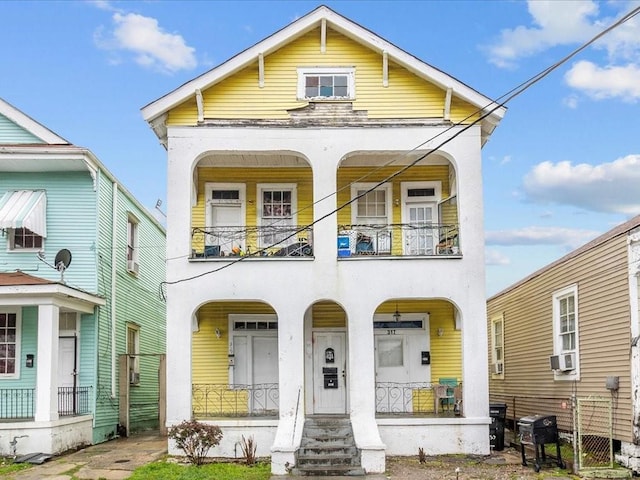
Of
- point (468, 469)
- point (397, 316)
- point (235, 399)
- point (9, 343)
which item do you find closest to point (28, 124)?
point (9, 343)

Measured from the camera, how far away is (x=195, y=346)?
20.3 metres

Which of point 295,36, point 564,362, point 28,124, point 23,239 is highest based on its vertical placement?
point 295,36

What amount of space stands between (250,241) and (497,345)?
35.1 ft

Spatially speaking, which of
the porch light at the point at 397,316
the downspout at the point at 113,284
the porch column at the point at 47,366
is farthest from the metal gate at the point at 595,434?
the downspout at the point at 113,284

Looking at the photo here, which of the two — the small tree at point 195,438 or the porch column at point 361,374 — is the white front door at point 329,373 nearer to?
the porch column at point 361,374

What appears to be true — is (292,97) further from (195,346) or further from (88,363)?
(88,363)

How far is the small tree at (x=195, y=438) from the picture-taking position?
16281mm

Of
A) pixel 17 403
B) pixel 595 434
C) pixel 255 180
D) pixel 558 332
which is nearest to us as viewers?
pixel 595 434

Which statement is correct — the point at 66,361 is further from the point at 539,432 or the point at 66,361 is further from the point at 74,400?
the point at 539,432

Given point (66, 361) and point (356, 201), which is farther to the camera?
point (66, 361)

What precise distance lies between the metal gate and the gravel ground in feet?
2.12

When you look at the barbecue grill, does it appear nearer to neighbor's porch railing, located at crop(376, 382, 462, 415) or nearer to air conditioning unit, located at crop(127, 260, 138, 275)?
neighbor's porch railing, located at crop(376, 382, 462, 415)

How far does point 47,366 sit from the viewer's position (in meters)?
18.2

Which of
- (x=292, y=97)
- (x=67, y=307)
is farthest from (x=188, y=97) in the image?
(x=67, y=307)
